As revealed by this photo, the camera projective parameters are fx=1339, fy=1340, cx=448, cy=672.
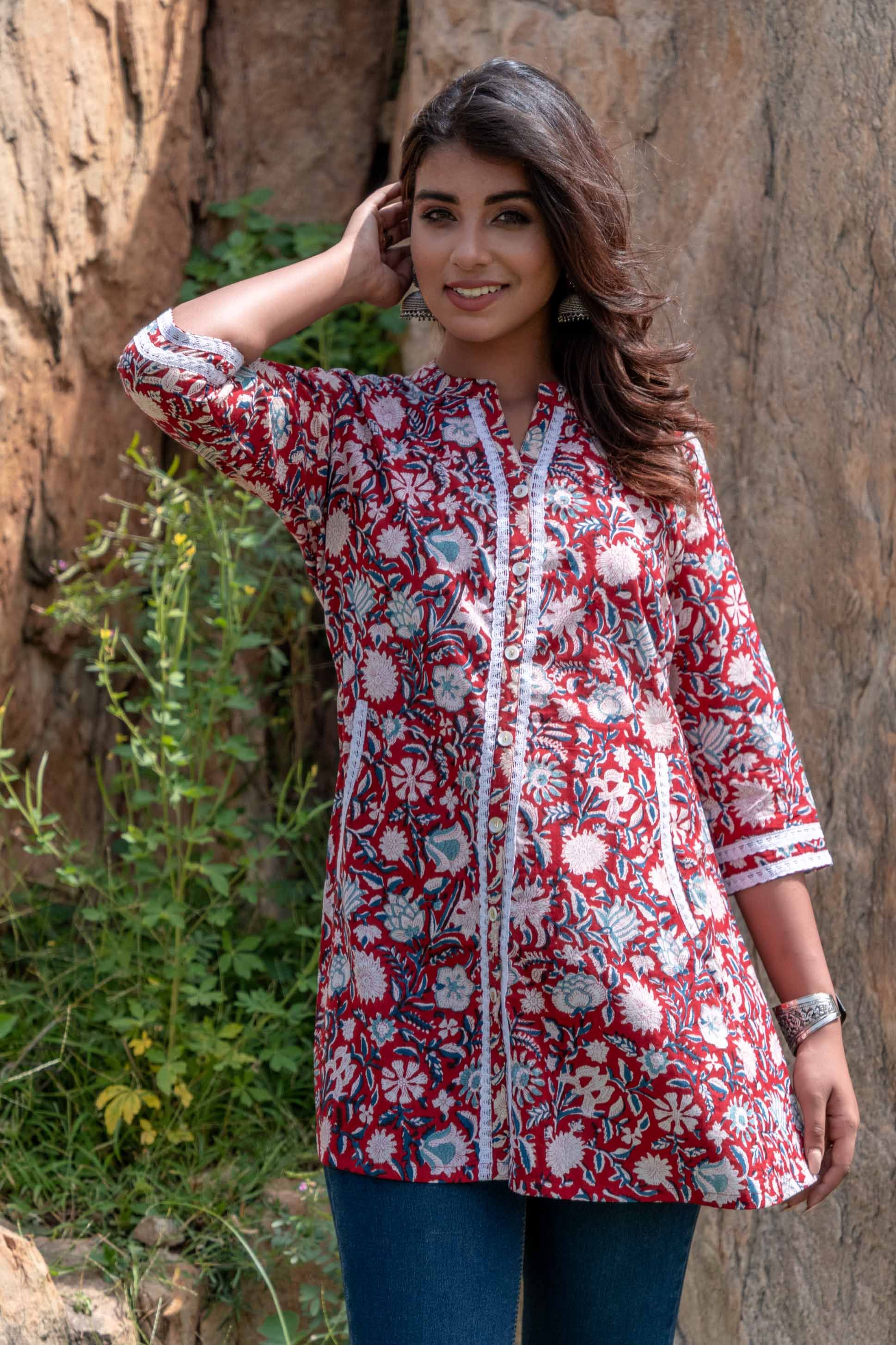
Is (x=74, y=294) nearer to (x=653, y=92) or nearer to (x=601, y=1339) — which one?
(x=653, y=92)

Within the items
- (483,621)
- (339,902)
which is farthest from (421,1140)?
(483,621)

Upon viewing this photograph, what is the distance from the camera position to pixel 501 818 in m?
1.46

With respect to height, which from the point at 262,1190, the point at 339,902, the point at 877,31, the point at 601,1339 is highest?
the point at 877,31

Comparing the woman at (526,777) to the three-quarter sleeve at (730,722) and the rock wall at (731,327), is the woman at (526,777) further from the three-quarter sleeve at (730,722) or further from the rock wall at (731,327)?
the rock wall at (731,327)

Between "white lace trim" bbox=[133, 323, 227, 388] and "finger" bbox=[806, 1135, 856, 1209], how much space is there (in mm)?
1164

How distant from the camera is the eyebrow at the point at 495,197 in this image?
155 cm

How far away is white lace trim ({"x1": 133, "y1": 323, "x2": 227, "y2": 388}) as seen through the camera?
1.49 m

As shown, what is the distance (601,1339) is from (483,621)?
0.82 metres

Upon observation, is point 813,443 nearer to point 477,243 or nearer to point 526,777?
point 477,243

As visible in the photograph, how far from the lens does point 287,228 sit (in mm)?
3363

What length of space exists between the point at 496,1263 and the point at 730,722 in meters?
0.69

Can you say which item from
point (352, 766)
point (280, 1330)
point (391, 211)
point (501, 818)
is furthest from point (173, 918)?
point (391, 211)

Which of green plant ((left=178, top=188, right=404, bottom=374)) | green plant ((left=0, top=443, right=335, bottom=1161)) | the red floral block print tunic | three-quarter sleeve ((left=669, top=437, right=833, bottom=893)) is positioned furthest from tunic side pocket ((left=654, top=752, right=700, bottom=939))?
green plant ((left=178, top=188, right=404, bottom=374))

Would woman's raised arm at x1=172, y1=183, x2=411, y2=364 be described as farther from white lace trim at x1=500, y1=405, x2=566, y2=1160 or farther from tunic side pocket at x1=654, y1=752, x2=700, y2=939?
tunic side pocket at x1=654, y1=752, x2=700, y2=939
